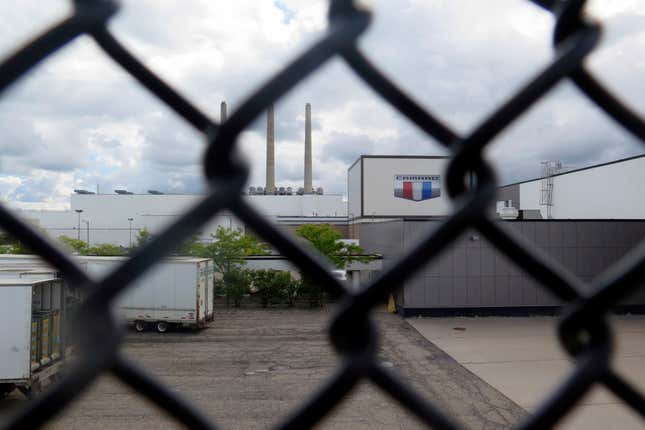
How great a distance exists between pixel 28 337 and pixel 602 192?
88.6ft

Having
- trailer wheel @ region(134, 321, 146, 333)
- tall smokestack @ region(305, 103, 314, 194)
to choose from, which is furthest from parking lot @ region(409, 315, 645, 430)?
tall smokestack @ region(305, 103, 314, 194)

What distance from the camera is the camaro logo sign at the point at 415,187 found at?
36.9 meters

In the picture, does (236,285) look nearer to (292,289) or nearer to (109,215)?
(292,289)

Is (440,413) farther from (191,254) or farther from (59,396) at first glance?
(191,254)

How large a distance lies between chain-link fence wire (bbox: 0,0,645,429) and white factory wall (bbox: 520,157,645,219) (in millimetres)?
26580

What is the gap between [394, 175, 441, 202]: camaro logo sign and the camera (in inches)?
1454

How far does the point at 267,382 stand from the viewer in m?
12.4

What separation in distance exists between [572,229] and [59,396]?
918 inches

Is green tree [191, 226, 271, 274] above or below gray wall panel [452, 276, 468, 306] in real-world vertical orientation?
above

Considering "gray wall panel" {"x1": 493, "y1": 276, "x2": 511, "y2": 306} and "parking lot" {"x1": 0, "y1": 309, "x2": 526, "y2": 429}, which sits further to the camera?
"gray wall panel" {"x1": 493, "y1": 276, "x2": 511, "y2": 306}

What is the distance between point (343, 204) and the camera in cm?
5100

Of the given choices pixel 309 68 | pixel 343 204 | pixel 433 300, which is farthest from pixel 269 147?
pixel 309 68

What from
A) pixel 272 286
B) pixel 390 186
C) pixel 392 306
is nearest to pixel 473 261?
pixel 392 306

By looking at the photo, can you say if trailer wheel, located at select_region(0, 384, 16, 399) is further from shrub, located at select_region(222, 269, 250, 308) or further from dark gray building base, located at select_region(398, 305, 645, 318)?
dark gray building base, located at select_region(398, 305, 645, 318)
